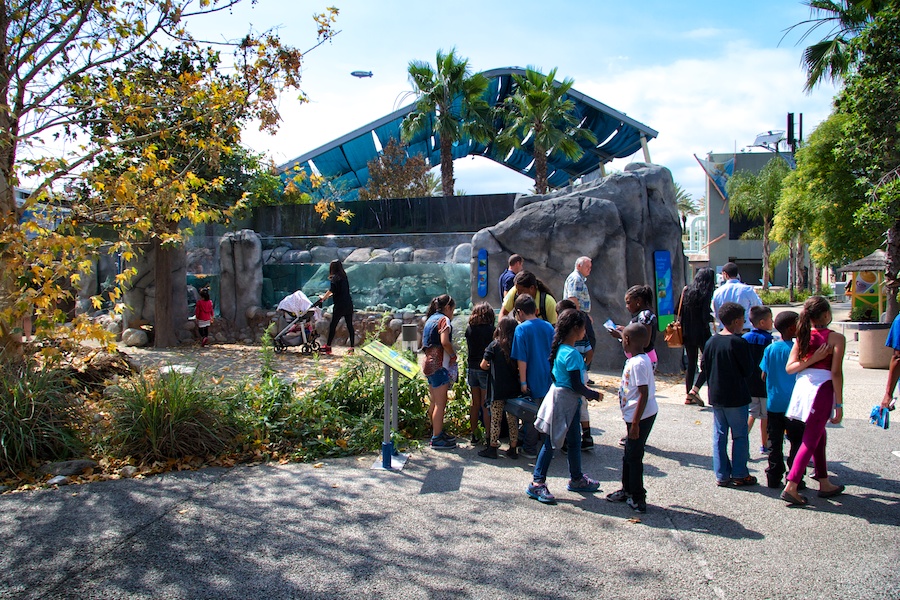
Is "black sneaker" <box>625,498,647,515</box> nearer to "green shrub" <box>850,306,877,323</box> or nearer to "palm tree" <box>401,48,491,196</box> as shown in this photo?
"green shrub" <box>850,306,877,323</box>

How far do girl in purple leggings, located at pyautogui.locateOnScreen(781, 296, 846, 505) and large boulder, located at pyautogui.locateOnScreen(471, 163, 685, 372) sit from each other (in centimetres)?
569

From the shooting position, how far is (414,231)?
2203 cm

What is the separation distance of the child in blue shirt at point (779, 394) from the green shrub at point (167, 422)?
14.8 ft

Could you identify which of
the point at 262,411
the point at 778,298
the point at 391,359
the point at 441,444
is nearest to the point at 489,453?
the point at 441,444

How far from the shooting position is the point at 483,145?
30.2 m

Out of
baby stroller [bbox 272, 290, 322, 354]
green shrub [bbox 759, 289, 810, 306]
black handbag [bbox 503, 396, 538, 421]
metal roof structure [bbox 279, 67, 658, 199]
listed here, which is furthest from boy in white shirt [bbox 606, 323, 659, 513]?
green shrub [bbox 759, 289, 810, 306]

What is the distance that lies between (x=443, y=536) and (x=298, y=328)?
31.3 feet

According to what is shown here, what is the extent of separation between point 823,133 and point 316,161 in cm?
2461

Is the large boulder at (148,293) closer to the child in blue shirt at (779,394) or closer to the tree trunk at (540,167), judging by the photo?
the child in blue shirt at (779,394)

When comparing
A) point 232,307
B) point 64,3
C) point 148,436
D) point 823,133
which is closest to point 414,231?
point 232,307

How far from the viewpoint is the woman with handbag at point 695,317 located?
780cm

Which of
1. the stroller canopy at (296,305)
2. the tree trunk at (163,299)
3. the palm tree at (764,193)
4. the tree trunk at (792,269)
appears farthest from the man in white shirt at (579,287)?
the tree trunk at (792,269)

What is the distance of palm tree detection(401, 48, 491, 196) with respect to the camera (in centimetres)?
2648

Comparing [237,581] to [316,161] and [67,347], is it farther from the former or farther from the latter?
[316,161]
